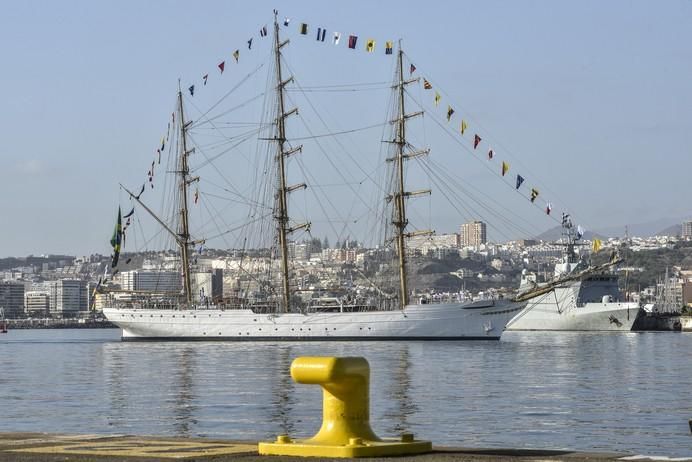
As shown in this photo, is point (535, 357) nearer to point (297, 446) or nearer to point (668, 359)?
point (668, 359)

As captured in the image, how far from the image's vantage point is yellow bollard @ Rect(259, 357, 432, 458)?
12523mm

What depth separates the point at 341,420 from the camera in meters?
13.0

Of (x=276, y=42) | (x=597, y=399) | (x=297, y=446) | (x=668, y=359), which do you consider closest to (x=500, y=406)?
(x=597, y=399)

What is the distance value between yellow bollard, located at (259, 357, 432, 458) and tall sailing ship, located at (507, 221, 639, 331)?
97233 mm

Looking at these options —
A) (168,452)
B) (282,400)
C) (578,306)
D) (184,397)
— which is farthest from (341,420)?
(578,306)

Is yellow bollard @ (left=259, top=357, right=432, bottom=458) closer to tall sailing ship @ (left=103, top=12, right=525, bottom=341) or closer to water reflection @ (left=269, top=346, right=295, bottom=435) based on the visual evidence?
water reflection @ (left=269, top=346, right=295, bottom=435)

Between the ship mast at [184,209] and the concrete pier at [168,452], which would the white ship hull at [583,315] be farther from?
the concrete pier at [168,452]

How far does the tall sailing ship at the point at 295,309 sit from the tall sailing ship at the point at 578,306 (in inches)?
968

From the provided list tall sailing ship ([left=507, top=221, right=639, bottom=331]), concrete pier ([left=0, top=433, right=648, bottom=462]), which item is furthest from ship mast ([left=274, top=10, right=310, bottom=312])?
concrete pier ([left=0, top=433, right=648, bottom=462])

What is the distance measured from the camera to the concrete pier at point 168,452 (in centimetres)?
1220

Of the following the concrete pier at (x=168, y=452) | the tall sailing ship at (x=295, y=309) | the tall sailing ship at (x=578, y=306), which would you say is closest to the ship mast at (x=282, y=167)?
the tall sailing ship at (x=295, y=309)

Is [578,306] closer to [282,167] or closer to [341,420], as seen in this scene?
[282,167]

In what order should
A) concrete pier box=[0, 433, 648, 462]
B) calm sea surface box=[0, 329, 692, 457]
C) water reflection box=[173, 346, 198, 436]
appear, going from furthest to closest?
1. water reflection box=[173, 346, 198, 436]
2. calm sea surface box=[0, 329, 692, 457]
3. concrete pier box=[0, 433, 648, 462]

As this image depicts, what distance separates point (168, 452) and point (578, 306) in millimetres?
103590
